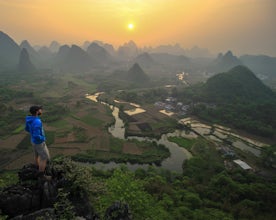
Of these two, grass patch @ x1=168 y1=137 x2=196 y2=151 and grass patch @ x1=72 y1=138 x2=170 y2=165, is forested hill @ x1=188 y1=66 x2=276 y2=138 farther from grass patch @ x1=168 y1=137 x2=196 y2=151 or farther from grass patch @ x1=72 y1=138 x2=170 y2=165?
grass patch @ x1=72 y1=138 x2=170 y2=165

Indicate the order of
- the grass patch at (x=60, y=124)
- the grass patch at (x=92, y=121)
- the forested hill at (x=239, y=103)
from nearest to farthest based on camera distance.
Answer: the grass patch at (x=60, y=124), the grass patch at (x=92, y=121), the forested hill at (x=239, y=103)

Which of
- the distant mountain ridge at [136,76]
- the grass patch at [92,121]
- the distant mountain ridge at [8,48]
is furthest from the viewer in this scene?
the distant mountain ridge at [8,48]

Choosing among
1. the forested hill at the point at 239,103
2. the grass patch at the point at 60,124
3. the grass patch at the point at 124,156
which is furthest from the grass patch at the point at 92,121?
the forested hill at the point at 239,103

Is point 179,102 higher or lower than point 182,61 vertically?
lower

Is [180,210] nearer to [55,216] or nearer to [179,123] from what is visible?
[55,216]

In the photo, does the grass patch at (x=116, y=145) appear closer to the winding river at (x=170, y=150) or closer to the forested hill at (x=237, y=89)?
the winding river at (x=170, y=150)

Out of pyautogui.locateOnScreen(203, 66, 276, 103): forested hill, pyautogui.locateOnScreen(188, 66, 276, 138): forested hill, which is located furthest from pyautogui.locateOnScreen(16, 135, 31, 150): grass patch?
pyautogui.locateOnScreen(203, 66, 276, 103): forested hill

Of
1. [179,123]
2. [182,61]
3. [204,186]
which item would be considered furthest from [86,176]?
[182,61]

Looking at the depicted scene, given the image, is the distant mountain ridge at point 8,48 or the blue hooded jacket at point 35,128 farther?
the distant mountain ridge at point 8,48
